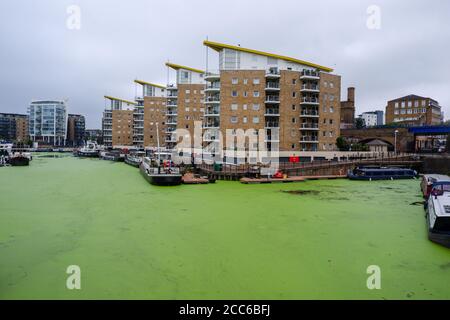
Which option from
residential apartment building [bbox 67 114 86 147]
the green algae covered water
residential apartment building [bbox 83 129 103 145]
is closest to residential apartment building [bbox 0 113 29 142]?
residential apartment building [bbox 67 114 86 147]

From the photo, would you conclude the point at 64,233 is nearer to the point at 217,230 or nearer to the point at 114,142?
the point at 217,230

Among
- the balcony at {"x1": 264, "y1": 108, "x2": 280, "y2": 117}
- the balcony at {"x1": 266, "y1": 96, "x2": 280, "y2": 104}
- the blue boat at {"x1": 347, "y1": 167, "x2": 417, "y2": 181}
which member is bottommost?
the blue boat at {"x1": 347, "y1": 167, "x2": 417, "y2": 181}

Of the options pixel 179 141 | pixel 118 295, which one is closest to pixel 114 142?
pixel 179 141

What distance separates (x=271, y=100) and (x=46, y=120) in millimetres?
130975

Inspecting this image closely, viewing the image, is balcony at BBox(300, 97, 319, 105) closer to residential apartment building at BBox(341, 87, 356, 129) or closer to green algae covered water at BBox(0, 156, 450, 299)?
green algae covered water at BBox(0, 156, 450, 299)

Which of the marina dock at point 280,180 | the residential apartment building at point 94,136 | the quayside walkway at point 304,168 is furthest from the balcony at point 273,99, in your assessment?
the residential apartment building at point 94,136

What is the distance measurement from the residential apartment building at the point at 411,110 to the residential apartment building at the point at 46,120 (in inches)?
5141

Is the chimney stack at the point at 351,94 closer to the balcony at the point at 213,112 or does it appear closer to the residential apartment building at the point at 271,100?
the residential apartment building at the point at 271,100

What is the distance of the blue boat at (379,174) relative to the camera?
34.1 m

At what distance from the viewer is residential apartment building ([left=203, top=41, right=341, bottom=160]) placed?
41.7 meters

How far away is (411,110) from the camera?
270 ft

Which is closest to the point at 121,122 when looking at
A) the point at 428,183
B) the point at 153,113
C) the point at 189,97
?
the point at 153,113

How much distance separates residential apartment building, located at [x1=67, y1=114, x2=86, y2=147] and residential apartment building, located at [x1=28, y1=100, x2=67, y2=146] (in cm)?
1359
